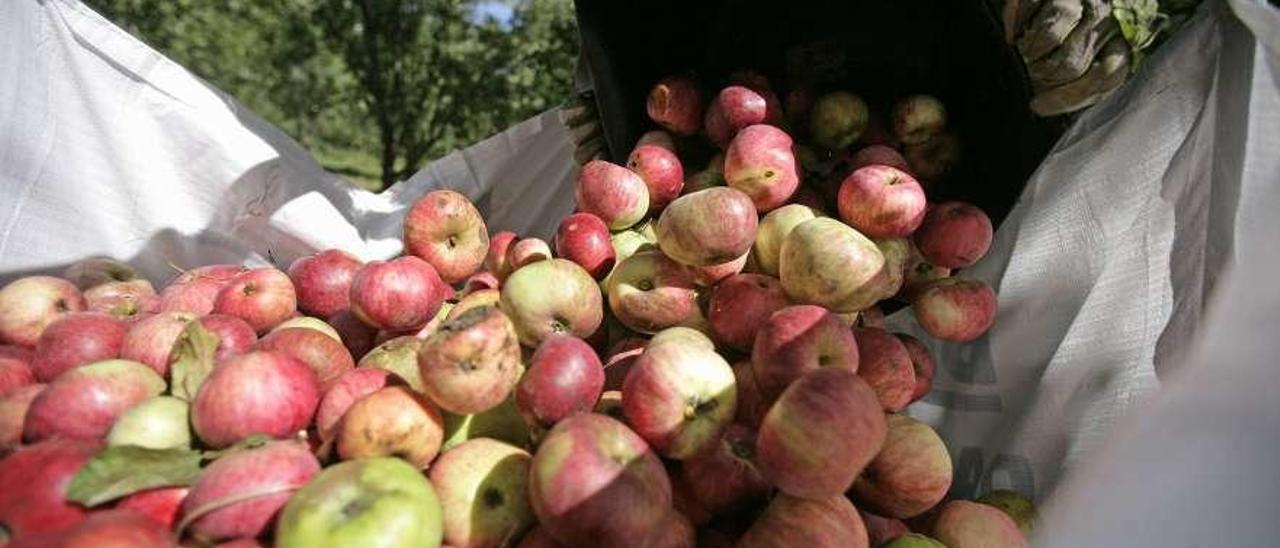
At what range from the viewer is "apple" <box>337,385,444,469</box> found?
57.6 inches

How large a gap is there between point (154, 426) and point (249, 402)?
0.22 meters

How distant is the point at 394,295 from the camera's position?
1922 mm

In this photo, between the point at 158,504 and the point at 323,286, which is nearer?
the point at 158,504

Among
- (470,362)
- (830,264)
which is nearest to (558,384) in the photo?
(470,362)

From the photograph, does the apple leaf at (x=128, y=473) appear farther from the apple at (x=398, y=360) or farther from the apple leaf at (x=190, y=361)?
the apple at (x=398, y=360)

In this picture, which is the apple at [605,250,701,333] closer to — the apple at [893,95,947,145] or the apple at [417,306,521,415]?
the apple at [417,306,521,415]

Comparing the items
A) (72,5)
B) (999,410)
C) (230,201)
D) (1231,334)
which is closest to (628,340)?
(999,410)

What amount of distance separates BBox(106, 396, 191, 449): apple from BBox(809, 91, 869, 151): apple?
1841 millimetres

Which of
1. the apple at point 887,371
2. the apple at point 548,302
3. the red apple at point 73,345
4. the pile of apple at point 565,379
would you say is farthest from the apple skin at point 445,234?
the apple at point 887,371

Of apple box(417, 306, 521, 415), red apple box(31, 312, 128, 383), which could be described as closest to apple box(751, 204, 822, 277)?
apple box(417, 306, 521, 415)

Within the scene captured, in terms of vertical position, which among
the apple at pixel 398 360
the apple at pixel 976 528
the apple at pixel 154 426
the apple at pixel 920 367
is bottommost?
the apple at pixel 976 528

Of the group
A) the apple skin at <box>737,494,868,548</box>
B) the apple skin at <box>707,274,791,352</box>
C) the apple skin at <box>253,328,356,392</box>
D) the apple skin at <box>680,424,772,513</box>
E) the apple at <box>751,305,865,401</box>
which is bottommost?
the apple skin at <box>737,494,868,548</box>

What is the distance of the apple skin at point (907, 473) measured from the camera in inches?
63.4

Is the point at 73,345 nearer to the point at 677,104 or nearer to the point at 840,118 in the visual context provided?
the point at 677,104
